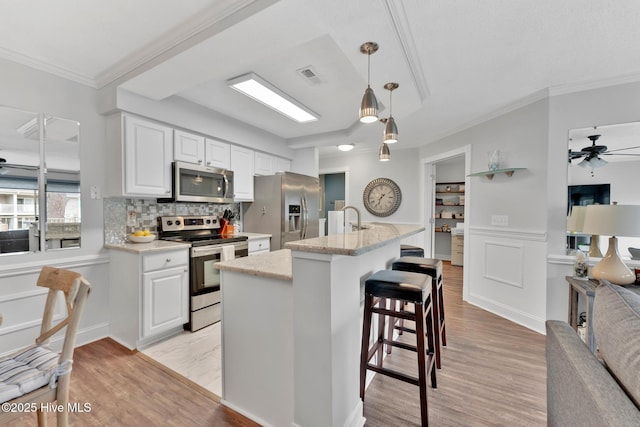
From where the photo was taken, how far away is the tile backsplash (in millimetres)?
2783

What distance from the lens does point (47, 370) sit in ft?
4.05

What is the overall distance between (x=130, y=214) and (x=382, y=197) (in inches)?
164

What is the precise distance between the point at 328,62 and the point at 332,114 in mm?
1228

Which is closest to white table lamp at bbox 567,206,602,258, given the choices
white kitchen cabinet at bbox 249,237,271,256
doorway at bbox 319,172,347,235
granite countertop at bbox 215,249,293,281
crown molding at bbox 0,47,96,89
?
granite countertop at bbox 215,249,293,281

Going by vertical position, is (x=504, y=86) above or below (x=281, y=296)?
above

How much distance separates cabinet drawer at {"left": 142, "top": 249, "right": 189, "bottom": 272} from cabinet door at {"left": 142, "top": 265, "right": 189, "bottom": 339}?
1.8 inches

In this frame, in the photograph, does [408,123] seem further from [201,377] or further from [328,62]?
[201,377]

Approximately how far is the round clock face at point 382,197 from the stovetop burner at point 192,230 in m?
3.01

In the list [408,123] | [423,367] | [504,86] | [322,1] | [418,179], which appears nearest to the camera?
[322,1]

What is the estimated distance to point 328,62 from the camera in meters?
2.29

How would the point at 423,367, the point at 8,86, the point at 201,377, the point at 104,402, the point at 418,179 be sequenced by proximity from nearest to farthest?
the point at 423,367, the point at 104,402, the point at 201,377, the point at 8,86, the point at 418,179

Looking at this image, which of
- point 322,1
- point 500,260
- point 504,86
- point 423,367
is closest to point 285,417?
point 423,367

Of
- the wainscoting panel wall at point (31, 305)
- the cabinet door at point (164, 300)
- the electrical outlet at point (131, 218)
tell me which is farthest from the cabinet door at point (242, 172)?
the wainscoting panel wall at point (31, 305)

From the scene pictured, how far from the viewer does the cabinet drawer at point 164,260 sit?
2447 mm
